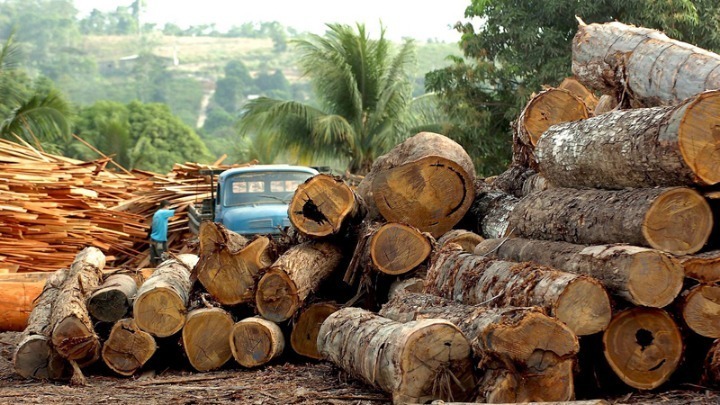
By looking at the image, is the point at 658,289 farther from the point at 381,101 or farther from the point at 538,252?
the point at 381,101

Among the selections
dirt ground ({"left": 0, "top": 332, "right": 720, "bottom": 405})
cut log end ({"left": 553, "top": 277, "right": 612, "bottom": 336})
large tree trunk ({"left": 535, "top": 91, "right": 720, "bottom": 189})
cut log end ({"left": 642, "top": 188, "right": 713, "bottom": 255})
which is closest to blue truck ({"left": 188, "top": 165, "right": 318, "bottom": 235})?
dirt ground ({"left": 0, "top": 332, "right": 720, "bottom": 405})

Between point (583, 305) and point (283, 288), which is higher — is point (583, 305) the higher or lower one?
the higher one

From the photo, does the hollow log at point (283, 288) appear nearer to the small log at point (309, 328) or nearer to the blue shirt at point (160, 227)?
the small log at point (309, 328)

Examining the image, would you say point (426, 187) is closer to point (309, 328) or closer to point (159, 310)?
point (309, 328)

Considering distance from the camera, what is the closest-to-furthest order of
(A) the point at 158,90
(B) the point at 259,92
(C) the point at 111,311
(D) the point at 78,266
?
1. (C) the point at 111,311
2. (D) the point at 78,266
3. (A) the point at 158,90
4. (B) the point at 259,92

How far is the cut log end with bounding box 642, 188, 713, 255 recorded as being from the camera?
7730mm

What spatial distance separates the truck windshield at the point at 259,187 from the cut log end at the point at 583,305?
10010 millimetres

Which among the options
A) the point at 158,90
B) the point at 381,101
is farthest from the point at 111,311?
the point at 158,90

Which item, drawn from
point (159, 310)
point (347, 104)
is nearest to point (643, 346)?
point (159, 310)

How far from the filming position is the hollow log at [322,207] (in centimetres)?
1098

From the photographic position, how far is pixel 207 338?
10680 mm

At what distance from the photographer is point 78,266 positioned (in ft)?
40.5

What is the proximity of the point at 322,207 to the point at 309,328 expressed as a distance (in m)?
1.30

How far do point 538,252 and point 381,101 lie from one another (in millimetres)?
27345
